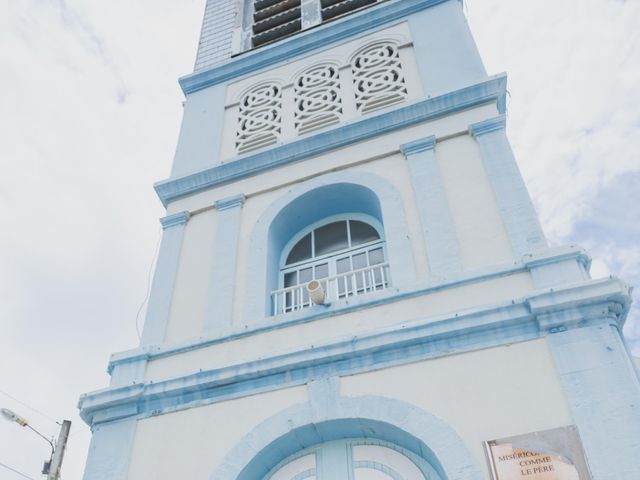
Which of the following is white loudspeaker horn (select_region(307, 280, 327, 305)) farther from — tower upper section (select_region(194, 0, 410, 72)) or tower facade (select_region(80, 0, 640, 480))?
tower upper section (select_region(194, 0, 410, 72))

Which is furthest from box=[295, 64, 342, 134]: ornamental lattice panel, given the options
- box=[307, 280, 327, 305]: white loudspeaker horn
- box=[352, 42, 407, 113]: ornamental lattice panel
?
box=[307, 280, 327, 305]: white loudspeaker horn

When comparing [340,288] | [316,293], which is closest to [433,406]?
[316,293]

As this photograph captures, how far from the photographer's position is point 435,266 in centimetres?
710

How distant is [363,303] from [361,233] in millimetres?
2007

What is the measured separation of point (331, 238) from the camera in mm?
9008

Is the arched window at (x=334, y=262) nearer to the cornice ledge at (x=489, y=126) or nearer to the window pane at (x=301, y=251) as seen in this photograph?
the window pane at (x=301, y=251)

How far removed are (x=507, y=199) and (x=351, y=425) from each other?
3223 millimetres

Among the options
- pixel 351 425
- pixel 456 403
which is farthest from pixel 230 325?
pixel 456 403

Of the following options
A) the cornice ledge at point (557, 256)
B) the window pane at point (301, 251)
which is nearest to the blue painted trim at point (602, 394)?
the cornice ledge at point (557, 256)

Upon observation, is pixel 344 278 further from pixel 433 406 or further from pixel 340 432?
pixel 433 406

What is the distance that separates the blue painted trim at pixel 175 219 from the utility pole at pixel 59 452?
7791 mm

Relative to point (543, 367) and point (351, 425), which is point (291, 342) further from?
point (543, 367)

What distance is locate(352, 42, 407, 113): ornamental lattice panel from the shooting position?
9.82m

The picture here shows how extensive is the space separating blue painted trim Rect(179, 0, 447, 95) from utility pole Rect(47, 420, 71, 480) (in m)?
8.45
